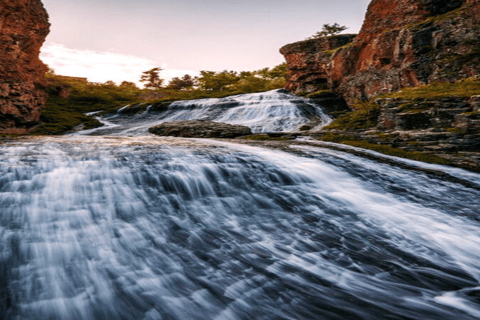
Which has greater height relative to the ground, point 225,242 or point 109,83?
point 109,83

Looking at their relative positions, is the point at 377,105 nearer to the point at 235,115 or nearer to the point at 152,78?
the point at 235,115

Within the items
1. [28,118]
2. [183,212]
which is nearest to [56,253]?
[183,212]

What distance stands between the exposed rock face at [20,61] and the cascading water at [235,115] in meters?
3.20

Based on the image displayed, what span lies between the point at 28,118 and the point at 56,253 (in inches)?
481

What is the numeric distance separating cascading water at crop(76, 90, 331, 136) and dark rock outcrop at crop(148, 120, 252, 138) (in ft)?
10.4

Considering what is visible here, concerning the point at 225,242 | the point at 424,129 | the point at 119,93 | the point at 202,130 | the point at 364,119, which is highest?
the point at 119,93

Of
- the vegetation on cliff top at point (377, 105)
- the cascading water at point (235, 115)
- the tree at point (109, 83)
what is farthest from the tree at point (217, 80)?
the vegetation on cliff top at point (377, 105)

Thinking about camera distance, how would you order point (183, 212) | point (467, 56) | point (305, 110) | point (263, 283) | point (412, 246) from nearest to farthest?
point (263, 283) < point (412, 246) < point (183, 212) < point (467, 56) < point (305, 110)

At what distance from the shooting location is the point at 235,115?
16.4 m

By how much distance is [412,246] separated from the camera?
8.93ft

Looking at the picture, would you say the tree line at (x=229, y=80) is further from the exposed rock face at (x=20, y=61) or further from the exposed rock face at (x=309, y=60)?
the exposed rock face at (x=20, y=61)

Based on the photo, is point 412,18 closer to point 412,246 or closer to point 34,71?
point 412,246

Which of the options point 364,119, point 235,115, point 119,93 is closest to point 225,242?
point 364,119

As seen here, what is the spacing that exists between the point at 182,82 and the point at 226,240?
40.5 m
